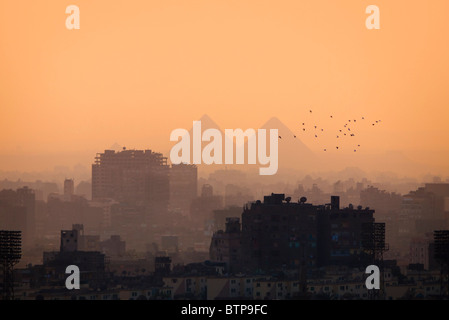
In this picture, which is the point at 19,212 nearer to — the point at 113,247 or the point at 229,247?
the point at 113,247

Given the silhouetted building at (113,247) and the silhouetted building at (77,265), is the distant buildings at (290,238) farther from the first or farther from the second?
the silhouetted building at (113,247)

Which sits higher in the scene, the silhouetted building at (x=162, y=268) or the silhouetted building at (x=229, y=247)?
the silhouetted building at (x=229, y=247)

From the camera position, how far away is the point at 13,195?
195 metres

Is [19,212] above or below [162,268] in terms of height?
above

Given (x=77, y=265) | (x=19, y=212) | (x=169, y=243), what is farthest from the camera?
(x=19, y=212)

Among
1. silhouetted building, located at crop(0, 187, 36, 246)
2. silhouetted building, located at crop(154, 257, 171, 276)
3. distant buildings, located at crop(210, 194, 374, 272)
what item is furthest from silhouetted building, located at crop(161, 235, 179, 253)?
silhouetted building, located at crop(154, 257, 171, 276)

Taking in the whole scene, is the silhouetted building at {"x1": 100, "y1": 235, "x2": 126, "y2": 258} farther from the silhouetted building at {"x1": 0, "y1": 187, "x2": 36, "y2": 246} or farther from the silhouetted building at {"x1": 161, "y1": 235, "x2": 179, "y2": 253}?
the silhouetted building at {"x1": 0, "y1": 187, "x2": 36, "y2": 246}

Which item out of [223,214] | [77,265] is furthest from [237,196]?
[77,265]

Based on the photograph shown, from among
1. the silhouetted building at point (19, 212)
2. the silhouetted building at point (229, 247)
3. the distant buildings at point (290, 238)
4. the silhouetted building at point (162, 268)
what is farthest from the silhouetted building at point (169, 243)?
the silhouetted building at point (162, 268)

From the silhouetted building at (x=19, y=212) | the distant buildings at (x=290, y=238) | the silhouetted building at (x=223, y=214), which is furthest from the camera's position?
the silhouetted building at (x=19, y=212)

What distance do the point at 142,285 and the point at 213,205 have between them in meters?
101

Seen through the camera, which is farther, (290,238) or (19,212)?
(19,212)

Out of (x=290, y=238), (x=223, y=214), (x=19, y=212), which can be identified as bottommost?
(x=290, y=238)
